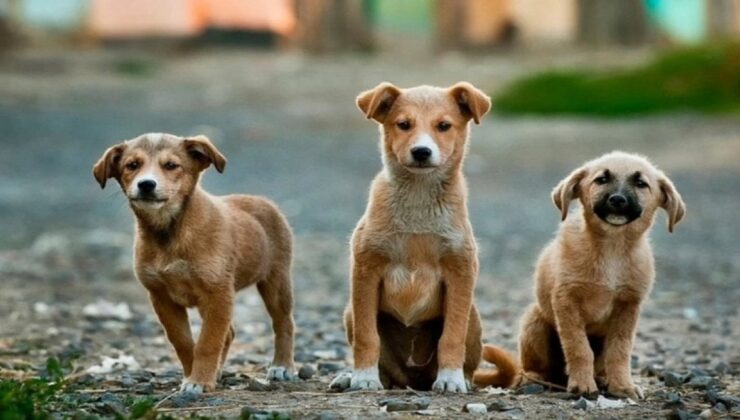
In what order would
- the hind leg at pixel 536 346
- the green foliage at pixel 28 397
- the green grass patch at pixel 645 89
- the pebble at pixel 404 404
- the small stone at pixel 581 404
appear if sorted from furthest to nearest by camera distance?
the green grass patch at pixel 645 89 < the hind leg at pixel 536 346 < the small stone at pixel 581 404 < the pebble at pixel 404 404 < the green foliage at pixel 28 397

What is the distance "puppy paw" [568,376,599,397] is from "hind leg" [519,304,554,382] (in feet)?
1.58

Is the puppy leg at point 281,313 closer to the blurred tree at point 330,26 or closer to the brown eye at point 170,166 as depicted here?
the brown eye at point 170,166

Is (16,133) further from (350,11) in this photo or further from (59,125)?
(350,11)

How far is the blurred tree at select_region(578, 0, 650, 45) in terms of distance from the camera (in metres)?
29.5

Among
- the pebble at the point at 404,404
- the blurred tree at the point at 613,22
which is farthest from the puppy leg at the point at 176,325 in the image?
the blurred tree at the point at 613,22

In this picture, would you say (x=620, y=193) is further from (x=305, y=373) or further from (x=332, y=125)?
(x=332, y=125)

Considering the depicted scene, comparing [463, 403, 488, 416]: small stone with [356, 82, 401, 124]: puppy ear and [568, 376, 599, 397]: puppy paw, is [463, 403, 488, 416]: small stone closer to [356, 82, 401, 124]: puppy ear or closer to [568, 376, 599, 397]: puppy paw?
[568, 376, 599, 397]: puppy paw

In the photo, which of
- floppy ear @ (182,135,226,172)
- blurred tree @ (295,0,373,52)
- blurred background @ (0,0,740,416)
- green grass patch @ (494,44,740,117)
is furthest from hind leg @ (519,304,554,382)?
blurred tree @ (295,0,373,52)

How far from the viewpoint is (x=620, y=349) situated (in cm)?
723

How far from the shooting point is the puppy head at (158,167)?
7.07 meters

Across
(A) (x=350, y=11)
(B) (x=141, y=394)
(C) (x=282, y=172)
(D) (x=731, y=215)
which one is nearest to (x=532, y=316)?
(B) (x=141, y=394)

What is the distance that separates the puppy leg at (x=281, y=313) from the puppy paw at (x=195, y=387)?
0.79 m

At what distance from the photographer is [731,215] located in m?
16.2

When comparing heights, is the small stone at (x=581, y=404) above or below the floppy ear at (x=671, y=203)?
below
